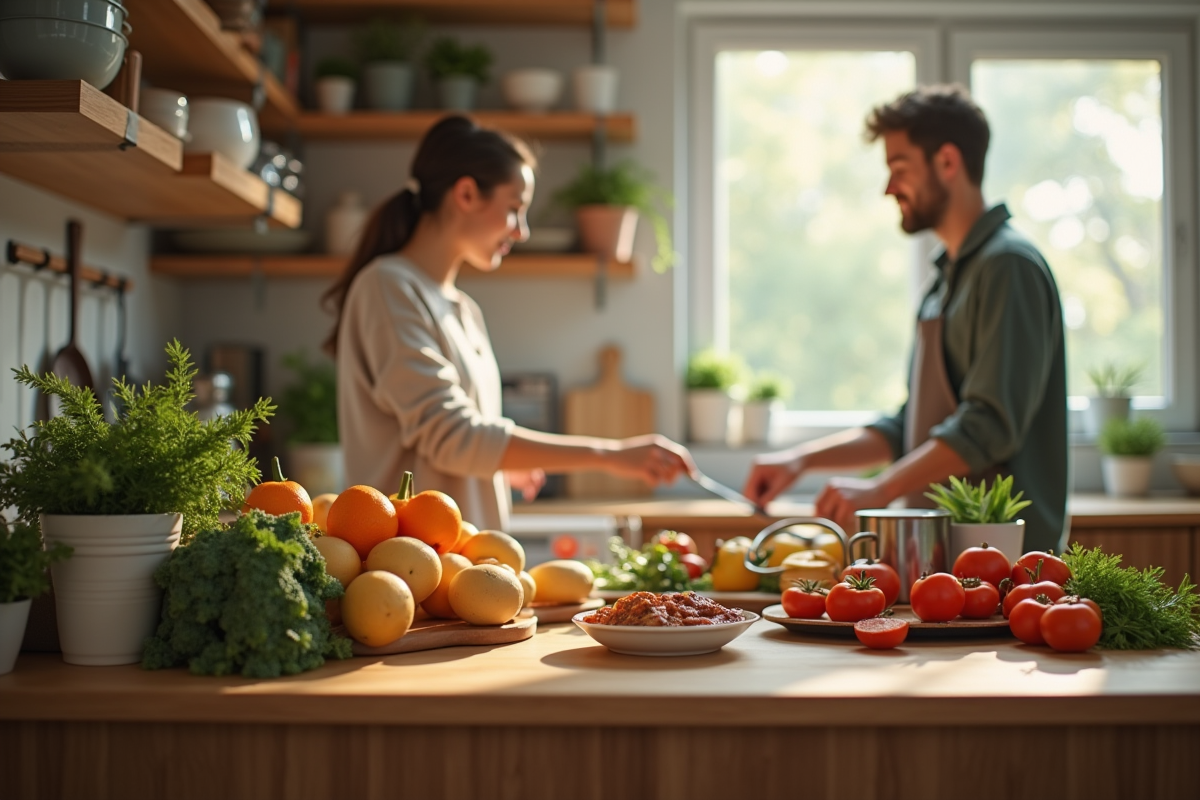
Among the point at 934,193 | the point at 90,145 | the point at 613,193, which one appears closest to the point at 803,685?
the point at 90,145

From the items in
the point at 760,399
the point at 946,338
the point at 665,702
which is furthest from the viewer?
the point at 760,399

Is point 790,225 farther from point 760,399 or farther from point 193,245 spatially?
point 193,245

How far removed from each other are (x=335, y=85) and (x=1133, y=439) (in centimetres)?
263

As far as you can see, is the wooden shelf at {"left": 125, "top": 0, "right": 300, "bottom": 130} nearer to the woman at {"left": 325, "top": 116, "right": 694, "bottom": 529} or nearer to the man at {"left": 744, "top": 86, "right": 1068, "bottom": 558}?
the woman at {"left": 325, "top": 116, "right": 694, "bottom": 529}

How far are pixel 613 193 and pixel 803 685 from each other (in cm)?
243

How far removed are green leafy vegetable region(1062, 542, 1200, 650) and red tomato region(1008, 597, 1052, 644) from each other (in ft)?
0.25

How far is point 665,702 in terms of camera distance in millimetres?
1105

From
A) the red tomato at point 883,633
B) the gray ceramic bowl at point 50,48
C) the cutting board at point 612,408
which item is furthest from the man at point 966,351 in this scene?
the gray ceramic bowl at point 50,48

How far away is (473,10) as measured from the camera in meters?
3.44

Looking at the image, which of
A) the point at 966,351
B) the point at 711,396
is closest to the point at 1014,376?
the point at 966,351

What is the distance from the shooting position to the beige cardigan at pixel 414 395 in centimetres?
203

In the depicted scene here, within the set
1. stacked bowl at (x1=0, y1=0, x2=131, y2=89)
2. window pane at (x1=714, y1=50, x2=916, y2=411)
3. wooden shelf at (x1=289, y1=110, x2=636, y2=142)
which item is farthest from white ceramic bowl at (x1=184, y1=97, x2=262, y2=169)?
window pane at (x1=714, y1=50, x2=916, y2=411)

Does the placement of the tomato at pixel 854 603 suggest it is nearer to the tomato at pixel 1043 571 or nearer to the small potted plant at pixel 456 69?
the tomato at pixel 1043 571

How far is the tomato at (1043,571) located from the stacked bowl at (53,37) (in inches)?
56.6
